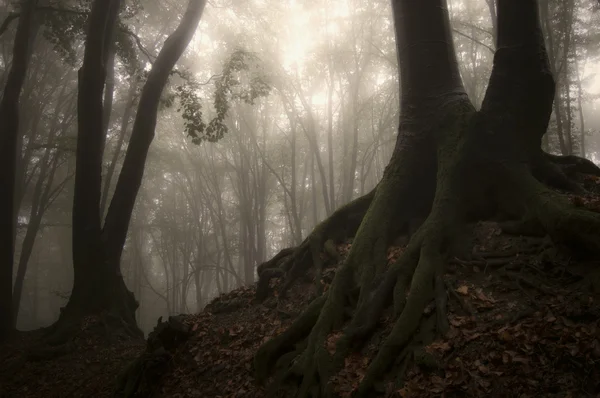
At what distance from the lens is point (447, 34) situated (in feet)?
19.2

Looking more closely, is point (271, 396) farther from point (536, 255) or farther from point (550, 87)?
point (550, 87)

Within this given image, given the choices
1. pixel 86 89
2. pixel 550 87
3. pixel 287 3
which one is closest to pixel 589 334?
pixel 550 87

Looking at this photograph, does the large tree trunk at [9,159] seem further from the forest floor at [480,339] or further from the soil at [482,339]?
the soil at [482,339]

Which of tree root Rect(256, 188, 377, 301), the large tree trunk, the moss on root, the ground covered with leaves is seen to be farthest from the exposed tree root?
the large tree trunk

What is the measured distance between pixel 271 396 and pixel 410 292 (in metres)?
1.91

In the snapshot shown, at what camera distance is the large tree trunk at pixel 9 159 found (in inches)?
382

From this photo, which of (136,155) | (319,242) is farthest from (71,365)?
(319,242)

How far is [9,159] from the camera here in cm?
1011

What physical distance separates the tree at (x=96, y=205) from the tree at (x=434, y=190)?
4993 millimetres

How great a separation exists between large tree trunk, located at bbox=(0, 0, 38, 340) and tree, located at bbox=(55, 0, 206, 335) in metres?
2.57

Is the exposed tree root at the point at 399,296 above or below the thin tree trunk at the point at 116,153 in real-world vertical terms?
below

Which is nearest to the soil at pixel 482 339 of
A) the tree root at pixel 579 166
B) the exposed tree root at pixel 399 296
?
the exposed tree root at pixel 399 296

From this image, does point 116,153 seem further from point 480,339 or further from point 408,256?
point 480,339

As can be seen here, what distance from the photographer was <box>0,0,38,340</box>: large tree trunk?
9.70 meters
